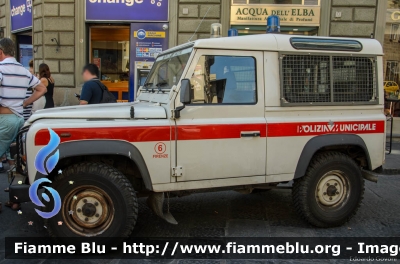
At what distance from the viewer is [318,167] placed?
165 inches

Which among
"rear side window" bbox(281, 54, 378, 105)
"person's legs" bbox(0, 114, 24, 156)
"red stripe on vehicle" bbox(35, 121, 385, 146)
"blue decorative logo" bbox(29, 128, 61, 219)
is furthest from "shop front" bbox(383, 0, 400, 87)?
"blue decorative logo" bbox(29, 128, 61, 219)

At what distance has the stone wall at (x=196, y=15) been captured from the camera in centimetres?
1142

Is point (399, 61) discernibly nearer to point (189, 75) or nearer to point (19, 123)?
point (189, 75)

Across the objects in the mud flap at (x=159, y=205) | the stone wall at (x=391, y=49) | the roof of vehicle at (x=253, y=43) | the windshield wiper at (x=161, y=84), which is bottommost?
the mud flap at (x=159, y=205)

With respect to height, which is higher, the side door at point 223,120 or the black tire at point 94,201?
the side door at point 223,120

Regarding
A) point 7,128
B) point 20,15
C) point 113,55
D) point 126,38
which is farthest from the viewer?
point 20,15

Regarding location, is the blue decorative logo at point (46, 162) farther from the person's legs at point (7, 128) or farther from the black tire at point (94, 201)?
the person's legs at point (7, 128)

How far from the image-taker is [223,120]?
12.5 ft

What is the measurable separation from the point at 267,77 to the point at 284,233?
175cm

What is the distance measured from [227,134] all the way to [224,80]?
1.88 ft

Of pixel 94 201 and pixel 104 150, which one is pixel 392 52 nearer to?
pixel 104 150

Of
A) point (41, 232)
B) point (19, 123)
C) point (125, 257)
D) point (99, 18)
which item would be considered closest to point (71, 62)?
point (99, 18)

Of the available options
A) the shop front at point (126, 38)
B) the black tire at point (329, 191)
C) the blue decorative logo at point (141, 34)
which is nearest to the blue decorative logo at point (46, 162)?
the black tire at point (329, 191)

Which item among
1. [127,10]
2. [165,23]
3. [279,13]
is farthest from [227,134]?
[127,10]
